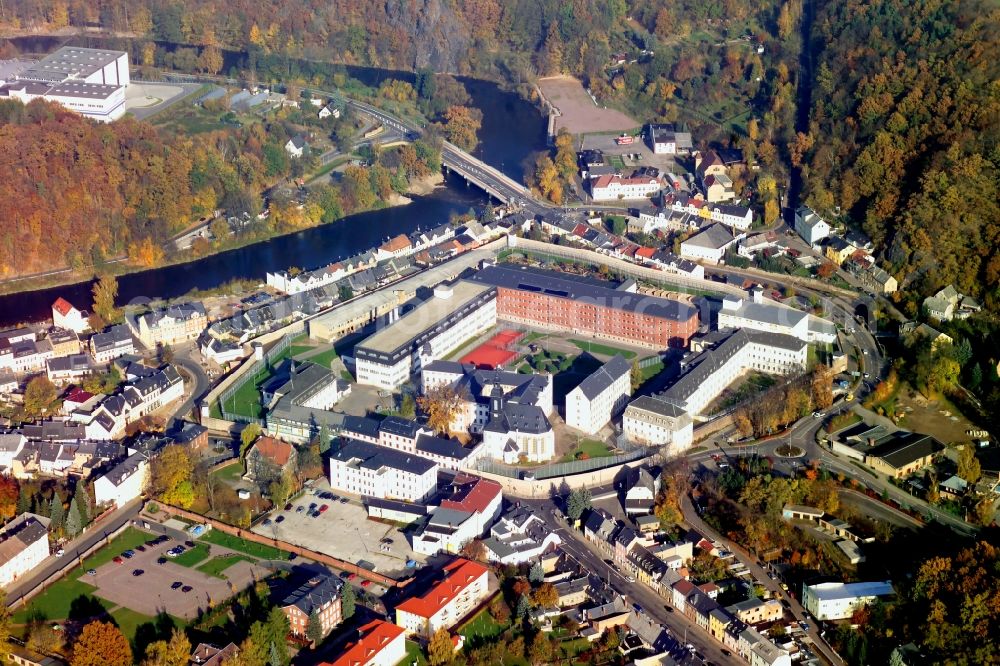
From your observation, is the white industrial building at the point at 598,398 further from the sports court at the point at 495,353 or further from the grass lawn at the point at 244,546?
the grass lawn at the point at 244,546

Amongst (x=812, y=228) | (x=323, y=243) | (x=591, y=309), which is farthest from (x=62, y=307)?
(x=812, y=228)

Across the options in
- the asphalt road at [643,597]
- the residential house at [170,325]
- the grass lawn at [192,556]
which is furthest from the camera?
the residential house at [170,325]

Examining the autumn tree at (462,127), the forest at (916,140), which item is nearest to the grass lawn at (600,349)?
the forest at (916,140)

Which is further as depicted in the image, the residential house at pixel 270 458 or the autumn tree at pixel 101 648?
the residential house at pixel 270 458

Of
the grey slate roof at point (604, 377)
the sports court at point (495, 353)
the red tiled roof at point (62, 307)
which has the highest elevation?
the grey slate roof at point (604, 377)

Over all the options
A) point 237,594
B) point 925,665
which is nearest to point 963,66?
point 925,665

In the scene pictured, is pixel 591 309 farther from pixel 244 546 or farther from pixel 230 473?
pixel 244 546

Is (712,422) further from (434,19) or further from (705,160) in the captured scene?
(434,19)
